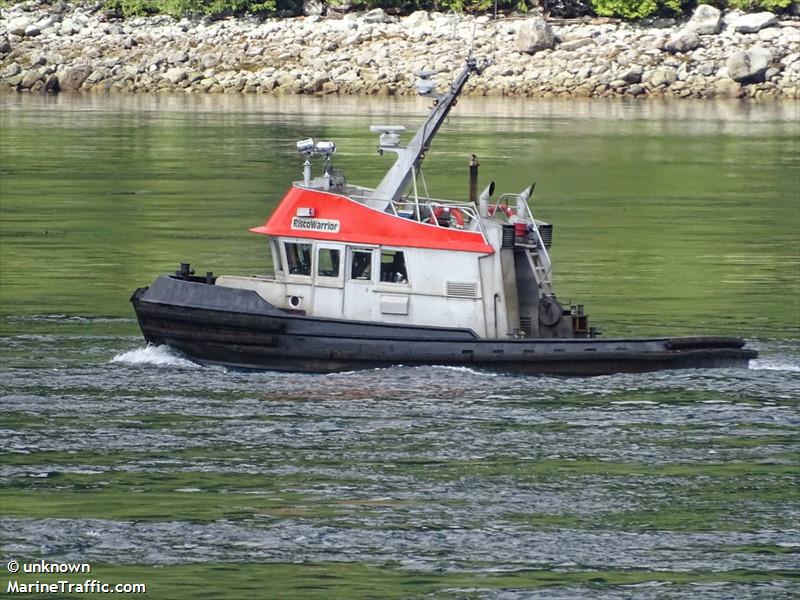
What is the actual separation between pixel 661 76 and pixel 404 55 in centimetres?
1366

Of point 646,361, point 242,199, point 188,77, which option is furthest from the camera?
point 188,77

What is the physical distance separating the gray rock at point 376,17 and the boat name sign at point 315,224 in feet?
263

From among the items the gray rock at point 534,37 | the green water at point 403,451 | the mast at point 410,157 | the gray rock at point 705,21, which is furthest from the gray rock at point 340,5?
the mast at point 410,157

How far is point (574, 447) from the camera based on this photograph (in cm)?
2078

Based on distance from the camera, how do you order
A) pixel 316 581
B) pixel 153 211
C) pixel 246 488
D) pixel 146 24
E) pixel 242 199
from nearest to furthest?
pixel 316 581, pixel 246 488, pixel 153 211, pixel 242 199, pixel 146 24

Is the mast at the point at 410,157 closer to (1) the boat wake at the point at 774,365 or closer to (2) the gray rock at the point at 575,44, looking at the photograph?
(1) the boat wake at the point at 774,365

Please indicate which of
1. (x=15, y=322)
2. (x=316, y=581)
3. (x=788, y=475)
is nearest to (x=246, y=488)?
(x=316, y=581)

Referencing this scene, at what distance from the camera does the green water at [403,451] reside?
54.4ft

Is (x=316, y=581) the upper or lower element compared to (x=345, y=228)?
lower

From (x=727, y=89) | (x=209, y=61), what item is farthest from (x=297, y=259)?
(x=209, y=61)

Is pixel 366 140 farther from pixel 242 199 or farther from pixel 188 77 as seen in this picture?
pixel 188 77

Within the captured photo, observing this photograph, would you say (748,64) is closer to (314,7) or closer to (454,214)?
(314,7)

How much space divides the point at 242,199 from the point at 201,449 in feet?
92.1

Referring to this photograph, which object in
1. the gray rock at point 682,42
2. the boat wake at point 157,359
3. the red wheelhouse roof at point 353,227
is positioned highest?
the gray rock at point 682,42
